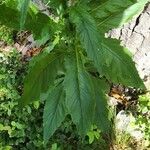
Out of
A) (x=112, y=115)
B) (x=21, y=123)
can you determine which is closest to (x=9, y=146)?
(x=21, y=123)

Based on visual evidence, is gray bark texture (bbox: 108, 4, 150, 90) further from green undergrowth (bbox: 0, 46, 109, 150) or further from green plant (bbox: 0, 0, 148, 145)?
green plant (bbox: 0, 0, 148, 145)

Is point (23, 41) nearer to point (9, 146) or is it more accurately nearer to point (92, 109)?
point (9, 146)

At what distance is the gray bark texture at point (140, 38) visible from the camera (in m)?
4.17

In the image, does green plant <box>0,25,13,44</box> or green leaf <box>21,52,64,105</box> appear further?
green plant <box>0,25,13,44</box>

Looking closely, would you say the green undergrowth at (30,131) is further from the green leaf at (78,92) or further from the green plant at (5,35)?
the green leaf at (78,92)

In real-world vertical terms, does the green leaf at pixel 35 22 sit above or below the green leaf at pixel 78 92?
above

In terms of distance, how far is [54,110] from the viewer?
2.79m

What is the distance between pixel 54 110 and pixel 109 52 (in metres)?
0.57

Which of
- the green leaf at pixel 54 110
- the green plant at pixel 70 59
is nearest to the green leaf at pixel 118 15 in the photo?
the green plant at pixel 70 59

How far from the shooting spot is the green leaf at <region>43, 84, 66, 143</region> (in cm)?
271

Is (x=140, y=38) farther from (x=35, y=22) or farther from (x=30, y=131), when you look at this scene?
(x=35, y=22)

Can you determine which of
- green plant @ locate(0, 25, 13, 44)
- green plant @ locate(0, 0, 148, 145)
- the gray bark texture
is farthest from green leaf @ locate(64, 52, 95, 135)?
green plant @ locate(0, 25, 13, 44)

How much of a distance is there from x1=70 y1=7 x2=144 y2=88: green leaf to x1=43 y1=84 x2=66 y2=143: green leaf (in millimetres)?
362

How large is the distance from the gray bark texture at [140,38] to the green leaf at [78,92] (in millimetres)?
1699
